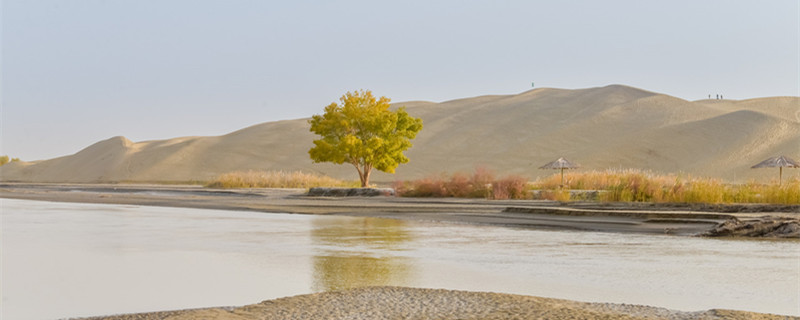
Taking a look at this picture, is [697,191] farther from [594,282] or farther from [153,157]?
[153,157]

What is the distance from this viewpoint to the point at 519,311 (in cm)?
593

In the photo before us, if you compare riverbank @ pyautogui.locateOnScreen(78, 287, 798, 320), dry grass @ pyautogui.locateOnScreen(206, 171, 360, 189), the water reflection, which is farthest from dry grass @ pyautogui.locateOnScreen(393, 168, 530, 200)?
riverbank @ pyautogui.locateOnScreen(78, 287, 798, 320)

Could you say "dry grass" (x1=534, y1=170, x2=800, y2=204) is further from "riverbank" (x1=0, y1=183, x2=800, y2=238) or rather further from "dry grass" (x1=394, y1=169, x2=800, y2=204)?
"riverbank" (x1=0, y1=183, x2=800, y2=238)

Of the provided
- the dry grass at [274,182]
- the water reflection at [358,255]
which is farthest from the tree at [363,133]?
the water reflection at [358,255]

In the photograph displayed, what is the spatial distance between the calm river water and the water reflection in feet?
0.06

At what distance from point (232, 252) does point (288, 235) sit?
2.60m

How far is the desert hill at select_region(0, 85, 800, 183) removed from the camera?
233 ft

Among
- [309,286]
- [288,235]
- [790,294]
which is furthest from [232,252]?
[790,294]

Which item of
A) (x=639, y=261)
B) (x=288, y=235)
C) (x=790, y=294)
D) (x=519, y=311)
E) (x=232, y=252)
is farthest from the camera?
(x=288, y=235)

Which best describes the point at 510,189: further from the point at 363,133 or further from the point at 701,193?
the point at 363,133

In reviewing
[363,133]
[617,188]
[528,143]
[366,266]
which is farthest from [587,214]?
[528,143]

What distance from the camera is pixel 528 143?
80.3 meters

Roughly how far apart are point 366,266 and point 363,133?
27.6m

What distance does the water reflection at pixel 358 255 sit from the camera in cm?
790
